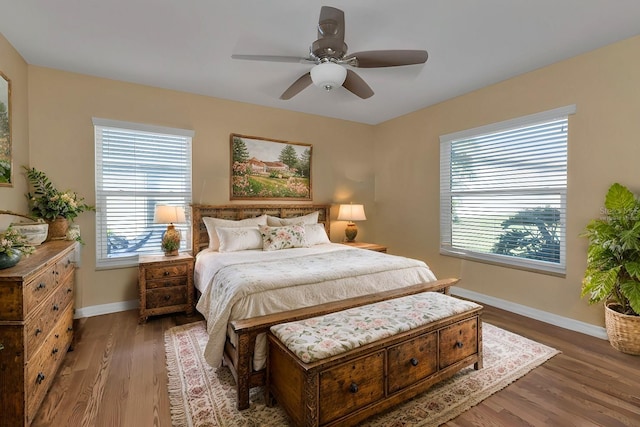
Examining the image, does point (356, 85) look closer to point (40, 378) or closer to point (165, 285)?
point (165, 285)

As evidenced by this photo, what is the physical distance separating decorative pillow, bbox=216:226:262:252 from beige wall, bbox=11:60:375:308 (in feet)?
2.16

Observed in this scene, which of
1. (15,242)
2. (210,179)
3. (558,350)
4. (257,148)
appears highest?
(257,148)

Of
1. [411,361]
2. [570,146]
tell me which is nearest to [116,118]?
[411,361]

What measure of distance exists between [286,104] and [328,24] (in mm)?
2397

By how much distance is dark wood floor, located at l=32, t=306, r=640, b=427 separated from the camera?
1.83 m

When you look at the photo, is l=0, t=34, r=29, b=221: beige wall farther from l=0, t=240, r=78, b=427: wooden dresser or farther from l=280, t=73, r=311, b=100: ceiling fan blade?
l=280, t=73, r=311, b=100: ceiling fan blade

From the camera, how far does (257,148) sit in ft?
14.3

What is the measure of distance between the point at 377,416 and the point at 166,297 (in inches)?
99.2

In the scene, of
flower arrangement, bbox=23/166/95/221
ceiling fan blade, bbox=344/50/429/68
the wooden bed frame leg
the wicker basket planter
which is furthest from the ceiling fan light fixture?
the wicker basket planter

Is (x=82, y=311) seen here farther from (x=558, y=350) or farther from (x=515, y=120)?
(x=515, y=120)

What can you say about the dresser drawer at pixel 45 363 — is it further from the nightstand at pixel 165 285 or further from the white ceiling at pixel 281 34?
the white ceiling at pixel 281 34

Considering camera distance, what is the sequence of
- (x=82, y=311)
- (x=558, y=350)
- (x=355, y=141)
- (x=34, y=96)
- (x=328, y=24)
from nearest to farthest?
(x=328, y=24) < (x=558, y=350) < (x=34, y=96) < (x=82, y=311) < (x=355, y=141)

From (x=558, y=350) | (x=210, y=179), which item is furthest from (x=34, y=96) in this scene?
(x=558, y=350)

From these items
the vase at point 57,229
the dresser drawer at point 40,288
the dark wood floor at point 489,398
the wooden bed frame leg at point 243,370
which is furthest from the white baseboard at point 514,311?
the wooden bed frame leg at point 243,370
